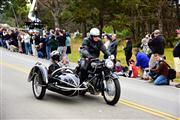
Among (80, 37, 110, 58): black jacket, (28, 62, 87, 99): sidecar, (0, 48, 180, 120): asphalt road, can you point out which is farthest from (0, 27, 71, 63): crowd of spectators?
(80, 37, 110, 58): black jacket

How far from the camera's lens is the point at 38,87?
12281 mm

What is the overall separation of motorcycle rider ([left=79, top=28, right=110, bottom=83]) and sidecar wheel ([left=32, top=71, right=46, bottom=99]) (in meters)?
1.01

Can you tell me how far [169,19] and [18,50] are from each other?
1891cm

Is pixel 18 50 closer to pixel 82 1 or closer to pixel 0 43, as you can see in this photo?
pixel 0 43

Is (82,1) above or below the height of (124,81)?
above

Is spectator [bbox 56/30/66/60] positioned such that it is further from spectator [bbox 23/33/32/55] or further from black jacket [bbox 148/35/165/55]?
black jacket [bbox 148/35/165/55]

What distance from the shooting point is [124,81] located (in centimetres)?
1658

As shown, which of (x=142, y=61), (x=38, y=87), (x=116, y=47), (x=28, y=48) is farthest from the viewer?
(x=28, y=48)

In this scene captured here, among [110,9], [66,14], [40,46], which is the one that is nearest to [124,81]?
[40,46]

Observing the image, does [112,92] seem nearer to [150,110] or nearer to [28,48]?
[150,110]

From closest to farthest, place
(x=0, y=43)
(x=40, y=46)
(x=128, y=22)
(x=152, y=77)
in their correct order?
(x=152, y=77)
(x=40, y=46)
(x=0, y=43)
(x=128, y=22)

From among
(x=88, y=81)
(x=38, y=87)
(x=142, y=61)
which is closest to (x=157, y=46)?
(x=142, y=61)

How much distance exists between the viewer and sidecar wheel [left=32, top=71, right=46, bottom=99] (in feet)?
38.8

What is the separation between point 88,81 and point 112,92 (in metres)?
0.73
